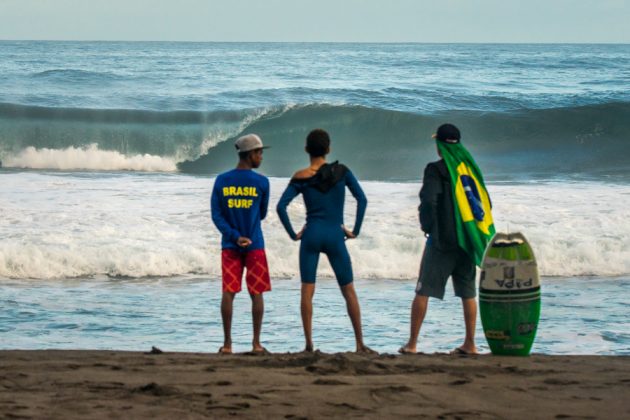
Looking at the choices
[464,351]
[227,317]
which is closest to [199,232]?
[227,317]

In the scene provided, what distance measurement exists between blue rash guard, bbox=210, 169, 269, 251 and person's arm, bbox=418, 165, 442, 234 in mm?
979

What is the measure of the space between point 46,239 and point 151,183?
21.1 feet

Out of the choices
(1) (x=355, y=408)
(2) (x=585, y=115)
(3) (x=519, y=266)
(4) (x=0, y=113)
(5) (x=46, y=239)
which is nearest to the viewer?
(1) (x=355, y=408)

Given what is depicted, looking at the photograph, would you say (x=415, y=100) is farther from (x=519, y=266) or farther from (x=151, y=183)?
(x=519, y=266)

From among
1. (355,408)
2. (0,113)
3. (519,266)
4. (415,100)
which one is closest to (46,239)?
(519,266)

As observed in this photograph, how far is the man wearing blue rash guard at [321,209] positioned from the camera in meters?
6.65

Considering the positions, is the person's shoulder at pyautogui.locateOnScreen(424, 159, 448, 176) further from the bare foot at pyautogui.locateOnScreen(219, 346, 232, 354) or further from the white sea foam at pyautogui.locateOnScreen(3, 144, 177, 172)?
the white sea foam at pyautogui.locateOnScreen(3, 144, 177, 172)

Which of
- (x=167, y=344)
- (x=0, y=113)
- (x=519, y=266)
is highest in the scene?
(x=0, y=113)

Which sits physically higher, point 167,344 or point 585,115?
point 585,115

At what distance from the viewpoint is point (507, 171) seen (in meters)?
23.3

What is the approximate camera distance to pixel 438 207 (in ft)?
22.1

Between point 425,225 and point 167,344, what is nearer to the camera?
point 425,225

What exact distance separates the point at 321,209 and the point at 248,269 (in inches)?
25.0

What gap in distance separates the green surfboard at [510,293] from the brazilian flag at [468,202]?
0.09m
